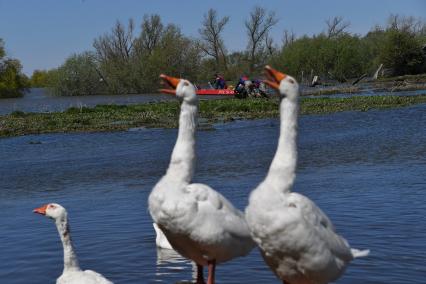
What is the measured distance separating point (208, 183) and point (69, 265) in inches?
370

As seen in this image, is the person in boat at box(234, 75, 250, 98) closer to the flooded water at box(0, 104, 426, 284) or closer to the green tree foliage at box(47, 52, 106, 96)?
the flooded water at box(0, 104, 426, 284)

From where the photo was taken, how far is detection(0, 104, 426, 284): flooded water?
10102mm

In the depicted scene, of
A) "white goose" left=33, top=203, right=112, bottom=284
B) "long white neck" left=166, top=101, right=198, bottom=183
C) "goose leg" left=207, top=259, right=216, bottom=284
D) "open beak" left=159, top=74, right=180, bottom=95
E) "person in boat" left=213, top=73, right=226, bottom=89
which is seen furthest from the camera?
"person in boat" left=213, top=73, right=226, bottom=89

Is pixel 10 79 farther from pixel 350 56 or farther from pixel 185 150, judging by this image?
pixel 185 150

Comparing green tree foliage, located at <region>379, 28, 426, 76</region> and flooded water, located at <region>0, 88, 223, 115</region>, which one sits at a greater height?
green tree foliage, located at <region>379, 28, 426, 76</region>

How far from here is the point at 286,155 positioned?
21.9 ft

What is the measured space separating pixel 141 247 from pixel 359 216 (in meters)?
3.96

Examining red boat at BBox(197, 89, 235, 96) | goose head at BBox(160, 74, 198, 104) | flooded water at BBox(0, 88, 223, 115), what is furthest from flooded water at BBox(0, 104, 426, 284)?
red boat at BBox(197, 89, 235, 96)

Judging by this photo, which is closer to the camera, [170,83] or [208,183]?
[170,83]

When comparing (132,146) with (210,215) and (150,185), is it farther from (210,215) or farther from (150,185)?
(210,215)

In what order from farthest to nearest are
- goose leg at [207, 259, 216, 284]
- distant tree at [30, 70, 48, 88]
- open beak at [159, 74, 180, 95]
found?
distant tree at [30, 70, 48, 88] → open beak at [159, 74, 180, 95] → goose leg at [207, 259, 216, 284]

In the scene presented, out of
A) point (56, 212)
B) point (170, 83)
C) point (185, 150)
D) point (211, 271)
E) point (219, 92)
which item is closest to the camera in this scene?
point (185, 150)

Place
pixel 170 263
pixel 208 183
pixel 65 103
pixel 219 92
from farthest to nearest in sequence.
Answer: pixel 65 103, pixel 219 92, pixel 208 183, pixel 170 263

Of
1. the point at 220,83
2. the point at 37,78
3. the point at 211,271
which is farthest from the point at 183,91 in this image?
the point at 37,78
